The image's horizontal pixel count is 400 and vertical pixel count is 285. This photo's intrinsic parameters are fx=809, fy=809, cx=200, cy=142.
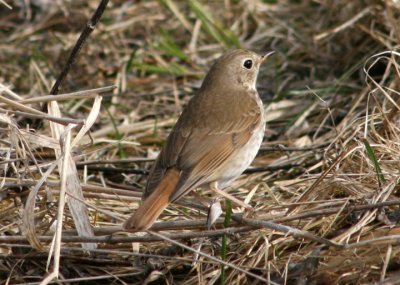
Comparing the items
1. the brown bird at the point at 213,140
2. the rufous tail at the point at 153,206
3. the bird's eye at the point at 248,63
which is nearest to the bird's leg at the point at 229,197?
the brown bird at the point at 213,140

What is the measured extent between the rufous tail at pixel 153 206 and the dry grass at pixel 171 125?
0.33 ft

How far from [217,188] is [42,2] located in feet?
11.8

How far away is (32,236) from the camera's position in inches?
143

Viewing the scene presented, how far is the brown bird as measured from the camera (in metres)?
3.89

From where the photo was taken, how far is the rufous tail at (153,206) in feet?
11.9

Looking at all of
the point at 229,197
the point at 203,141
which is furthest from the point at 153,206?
the point at 203,141

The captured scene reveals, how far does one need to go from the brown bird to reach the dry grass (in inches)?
5.8

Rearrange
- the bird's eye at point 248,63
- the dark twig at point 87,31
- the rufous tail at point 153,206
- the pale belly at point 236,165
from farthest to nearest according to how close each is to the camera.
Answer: the bird's eye at point 248,63
the dark twig at point 87,31
the pale belly at point 236,165
the rufous tail at point 153,206

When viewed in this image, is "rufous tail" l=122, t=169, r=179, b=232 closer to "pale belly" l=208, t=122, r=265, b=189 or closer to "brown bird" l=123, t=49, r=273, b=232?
"brown bird" l=123, t=49, r=273, b=232

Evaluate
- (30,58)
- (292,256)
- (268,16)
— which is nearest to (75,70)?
(30,58)

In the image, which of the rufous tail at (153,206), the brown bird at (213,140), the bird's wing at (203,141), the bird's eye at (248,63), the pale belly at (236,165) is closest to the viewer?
the rufous tail at (153,206)

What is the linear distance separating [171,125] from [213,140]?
153cm

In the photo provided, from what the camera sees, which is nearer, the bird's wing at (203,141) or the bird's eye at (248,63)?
the bird's wing at (203,141)

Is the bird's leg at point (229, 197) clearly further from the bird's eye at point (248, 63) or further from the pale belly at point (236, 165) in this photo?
the bird's eye at point (248, 63)
